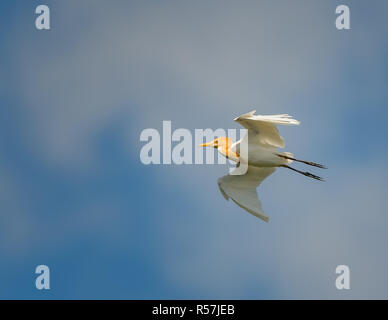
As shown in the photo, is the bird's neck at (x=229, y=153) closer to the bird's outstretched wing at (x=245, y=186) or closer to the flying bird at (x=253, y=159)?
the flying bird at (x=253, y=159)

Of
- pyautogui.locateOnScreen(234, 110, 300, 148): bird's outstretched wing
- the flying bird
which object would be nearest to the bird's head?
the flying bird

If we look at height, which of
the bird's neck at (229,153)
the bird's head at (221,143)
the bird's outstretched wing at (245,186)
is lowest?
the bird's outstretched wing at (245,186)

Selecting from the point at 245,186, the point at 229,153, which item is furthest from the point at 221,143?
the point at 245,186

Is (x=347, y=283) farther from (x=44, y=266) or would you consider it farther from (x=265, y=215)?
(x=44, y=266)

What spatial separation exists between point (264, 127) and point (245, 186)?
1.64 metres

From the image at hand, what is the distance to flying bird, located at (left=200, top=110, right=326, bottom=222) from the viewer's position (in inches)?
530

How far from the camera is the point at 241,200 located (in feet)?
46.3

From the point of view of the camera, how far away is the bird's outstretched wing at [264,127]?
12211 mm

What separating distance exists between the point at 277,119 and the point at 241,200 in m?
2.53

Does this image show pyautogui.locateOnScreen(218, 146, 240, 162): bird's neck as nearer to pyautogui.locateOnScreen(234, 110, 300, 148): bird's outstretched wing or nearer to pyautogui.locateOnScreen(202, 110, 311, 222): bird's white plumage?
pyautogui.locateOnScreen(202, 110, 311, 222): bird's white plumage

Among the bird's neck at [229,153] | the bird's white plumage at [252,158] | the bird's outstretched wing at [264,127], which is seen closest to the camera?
the bird's outstretched wing at [264,127]

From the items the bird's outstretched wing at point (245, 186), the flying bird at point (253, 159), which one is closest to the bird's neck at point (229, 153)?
the flying bird at point (253, 159)
